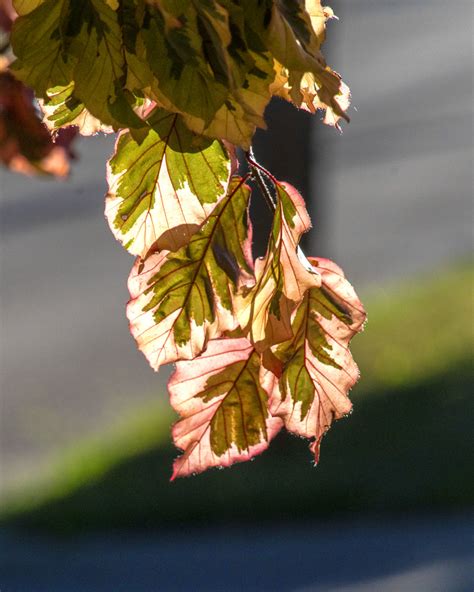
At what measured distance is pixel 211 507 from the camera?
5.16m

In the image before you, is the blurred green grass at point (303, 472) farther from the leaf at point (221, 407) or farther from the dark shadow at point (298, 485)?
the leaf at point (221, 407)

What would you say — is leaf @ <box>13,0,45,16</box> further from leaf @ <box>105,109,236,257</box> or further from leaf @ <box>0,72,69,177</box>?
leaf @ <box>0,72,69,177</box>

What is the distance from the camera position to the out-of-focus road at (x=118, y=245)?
23.1ft

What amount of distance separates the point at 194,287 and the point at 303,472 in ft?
14.2

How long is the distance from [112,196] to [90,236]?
346 inches

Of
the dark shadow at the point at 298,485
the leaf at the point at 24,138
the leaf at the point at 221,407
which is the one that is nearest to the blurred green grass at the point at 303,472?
the dark shadow at the point at 298,485

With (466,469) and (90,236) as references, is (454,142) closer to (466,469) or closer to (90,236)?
(90,236)

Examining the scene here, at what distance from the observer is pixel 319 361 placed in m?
→ 1.11

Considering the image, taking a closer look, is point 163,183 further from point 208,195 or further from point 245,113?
point 245,113

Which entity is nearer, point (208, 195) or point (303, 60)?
point (303, 60)

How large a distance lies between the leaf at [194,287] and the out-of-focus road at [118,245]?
14.9ft

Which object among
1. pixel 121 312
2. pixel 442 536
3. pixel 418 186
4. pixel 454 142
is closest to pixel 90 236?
pixel 121 312

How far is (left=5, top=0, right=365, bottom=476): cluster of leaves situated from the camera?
87cm

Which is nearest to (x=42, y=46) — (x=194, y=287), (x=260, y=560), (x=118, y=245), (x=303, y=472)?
(x=194, y=287)
